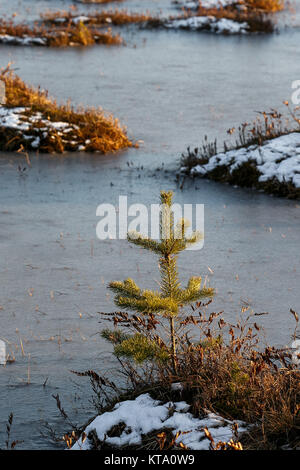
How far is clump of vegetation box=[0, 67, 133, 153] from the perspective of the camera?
12984 mm

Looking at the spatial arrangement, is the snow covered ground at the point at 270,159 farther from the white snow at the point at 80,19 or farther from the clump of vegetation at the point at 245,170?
the white snow at the point at 80,19

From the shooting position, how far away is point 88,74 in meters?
19.8

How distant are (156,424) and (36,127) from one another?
9.21m

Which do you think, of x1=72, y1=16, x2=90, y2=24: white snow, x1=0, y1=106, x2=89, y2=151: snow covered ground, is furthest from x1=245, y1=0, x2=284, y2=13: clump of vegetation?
x1=0, y1=106, x2=89, y2=151: snow covered ground

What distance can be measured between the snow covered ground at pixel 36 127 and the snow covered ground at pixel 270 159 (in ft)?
7.79

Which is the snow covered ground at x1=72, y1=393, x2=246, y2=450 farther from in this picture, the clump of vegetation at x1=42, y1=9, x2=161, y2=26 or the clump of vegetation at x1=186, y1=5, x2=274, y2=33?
the clump of vegetation at x1=42, y1=9, x2=161, y2=26

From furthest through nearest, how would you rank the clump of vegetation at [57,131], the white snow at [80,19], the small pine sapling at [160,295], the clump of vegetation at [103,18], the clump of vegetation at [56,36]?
1. the clump of vegetation at [103,18]
2. the white snow at [80,19]
3. the clump of vegetation at [56,36]
4. the clump of vegetation at [57,131]
5. the small pine sapling at [160,295]

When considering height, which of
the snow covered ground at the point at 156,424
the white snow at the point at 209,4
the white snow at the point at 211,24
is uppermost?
the white snow at the point at 209,4

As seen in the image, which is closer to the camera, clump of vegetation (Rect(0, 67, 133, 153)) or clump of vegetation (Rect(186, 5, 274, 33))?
clump of vegetation (Rect(0, 67, 133, 153))

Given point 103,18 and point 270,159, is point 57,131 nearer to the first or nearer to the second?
point 270,159

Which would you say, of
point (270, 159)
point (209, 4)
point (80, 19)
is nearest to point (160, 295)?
point (270, 159)

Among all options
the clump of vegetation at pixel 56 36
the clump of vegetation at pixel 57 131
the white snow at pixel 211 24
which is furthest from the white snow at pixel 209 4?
the clump of vegetation at pixel 57 131

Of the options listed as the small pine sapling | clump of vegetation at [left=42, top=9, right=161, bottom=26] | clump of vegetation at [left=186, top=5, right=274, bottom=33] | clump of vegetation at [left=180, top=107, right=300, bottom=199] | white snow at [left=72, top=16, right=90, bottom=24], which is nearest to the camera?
the small pine sapling

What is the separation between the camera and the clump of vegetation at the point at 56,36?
80.1 feet
